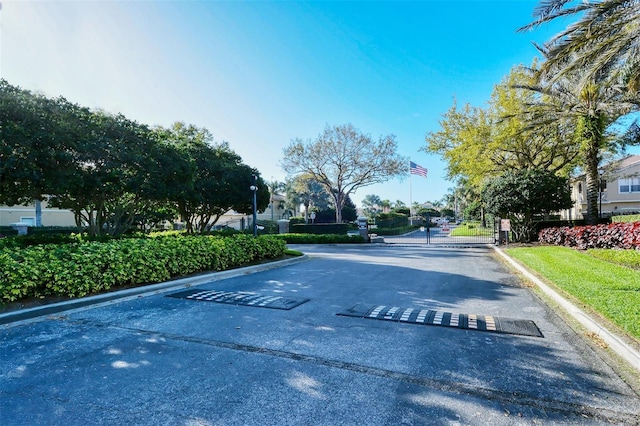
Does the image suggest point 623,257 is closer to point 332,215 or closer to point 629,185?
point 629,185

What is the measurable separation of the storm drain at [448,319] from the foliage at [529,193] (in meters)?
12.8

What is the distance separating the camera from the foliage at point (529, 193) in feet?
51.8

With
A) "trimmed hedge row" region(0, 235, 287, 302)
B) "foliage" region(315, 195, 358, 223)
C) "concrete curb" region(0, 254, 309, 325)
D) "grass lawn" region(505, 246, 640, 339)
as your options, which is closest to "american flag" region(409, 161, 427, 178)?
"foliage" region(315, 195, 358, 223)

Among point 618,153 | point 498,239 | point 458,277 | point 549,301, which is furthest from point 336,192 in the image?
point 549,301

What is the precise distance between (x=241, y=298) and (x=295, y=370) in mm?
3427

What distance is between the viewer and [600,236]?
1195 centimetres

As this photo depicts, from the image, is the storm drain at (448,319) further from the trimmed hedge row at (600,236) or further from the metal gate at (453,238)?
the metal gate at (453,238)

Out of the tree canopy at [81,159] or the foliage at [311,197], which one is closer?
the tree canopy at [81,159]

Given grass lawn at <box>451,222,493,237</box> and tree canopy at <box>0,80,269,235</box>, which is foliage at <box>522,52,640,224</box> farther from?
tree canopy at <box>0,80,269,235</box>

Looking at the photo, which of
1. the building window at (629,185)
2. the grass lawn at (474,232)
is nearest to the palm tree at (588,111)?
the grass lawn at (474,232)

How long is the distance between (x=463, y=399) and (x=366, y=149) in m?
29.0

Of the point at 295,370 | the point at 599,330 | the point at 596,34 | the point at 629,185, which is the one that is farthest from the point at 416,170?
the point at 295,370

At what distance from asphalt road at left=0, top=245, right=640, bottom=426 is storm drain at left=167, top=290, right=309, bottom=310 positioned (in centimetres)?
19

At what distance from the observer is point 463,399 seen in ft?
9.44
